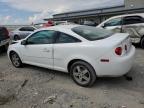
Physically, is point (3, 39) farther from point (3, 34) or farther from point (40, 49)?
point (40, 49)

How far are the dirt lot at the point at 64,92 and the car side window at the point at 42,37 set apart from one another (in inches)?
41.4

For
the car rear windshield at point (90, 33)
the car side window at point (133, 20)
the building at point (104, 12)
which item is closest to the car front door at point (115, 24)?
the car side window at point (133, 20)

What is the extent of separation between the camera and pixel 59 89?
5219mm

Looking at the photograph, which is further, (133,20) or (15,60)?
(133,20)

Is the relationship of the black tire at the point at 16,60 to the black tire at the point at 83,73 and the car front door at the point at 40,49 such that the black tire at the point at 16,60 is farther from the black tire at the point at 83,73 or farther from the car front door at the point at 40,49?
the black tire at the point at 83,73

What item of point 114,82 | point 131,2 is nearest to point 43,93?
point 114,82

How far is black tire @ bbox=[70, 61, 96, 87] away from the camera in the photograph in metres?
4.95

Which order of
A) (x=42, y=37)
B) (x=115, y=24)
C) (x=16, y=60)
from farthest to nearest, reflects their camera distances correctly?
(x=115, y=24), (x=16, y=60), (x=42, y=37)

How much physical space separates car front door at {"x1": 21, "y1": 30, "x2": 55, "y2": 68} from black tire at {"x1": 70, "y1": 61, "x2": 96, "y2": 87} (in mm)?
861

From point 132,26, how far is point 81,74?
17.3 ft

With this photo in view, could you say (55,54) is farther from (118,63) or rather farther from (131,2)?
(131,2)

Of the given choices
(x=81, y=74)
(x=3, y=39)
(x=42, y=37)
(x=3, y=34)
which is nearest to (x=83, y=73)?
(x=81, y=74)

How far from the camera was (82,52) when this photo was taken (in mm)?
4957

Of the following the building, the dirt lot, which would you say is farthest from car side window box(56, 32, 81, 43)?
the building
